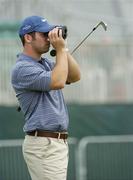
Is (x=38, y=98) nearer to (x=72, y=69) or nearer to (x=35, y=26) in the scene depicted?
(x=72, y=69)

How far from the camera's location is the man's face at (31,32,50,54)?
18.4 ft

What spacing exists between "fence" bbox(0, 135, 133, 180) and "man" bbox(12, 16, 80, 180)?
4.66 meters

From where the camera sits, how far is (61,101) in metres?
5.68

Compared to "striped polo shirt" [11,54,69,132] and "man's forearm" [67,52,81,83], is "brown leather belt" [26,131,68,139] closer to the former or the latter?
"striped polo shirt" [11,54,69,132]

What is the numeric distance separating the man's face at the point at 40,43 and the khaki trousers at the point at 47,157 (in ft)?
2.04

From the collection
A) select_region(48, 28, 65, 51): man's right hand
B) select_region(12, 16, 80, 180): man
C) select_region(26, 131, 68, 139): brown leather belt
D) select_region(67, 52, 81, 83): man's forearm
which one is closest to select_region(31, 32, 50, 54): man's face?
select_region(12, 16, 80, 180): man

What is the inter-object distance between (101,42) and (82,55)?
1.74 feet

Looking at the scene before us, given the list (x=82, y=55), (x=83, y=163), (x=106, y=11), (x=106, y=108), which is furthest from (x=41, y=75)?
(x=106, y=11)

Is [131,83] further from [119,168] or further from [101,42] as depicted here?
[119,168]

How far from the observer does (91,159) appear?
1051 cm

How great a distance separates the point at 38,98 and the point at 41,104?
61mm

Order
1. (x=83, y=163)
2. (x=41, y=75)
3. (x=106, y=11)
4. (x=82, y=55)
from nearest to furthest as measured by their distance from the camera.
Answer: (x=41, y=75), (x=83, y=163), (x=82, y=55), (x=106, y=11)

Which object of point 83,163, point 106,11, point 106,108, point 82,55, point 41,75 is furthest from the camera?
point 106,11

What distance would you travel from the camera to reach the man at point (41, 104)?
5.54m
